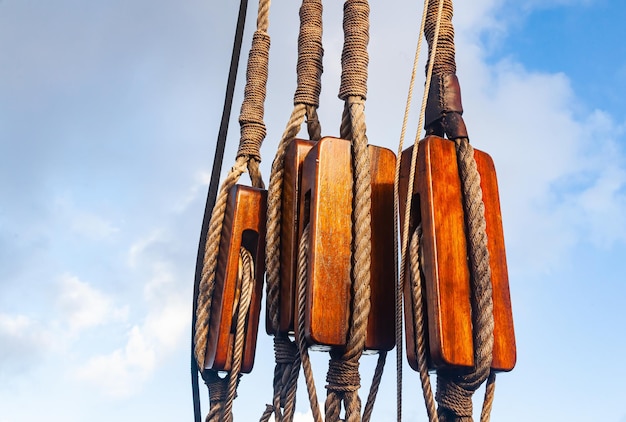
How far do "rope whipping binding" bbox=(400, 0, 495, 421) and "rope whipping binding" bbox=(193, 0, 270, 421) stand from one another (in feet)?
1.24

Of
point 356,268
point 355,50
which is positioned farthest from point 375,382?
point 355,50

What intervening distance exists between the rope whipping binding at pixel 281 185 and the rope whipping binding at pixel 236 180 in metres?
0.09

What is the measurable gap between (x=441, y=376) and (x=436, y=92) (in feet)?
1.63

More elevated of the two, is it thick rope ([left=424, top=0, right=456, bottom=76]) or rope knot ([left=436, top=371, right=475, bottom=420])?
thick rope ([left=424, top=0, right=456, bottom=76])

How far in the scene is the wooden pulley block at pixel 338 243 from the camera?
1.12 m

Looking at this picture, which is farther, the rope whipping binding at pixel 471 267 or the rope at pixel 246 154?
the rope at pixel 246 154

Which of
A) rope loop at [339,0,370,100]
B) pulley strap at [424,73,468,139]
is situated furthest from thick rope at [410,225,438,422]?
rope loop at [339,0,370,100]

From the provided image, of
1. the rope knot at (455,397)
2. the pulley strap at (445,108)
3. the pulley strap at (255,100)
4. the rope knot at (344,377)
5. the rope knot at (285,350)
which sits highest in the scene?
the pulley strap at (255,100)

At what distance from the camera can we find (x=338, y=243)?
117 cm

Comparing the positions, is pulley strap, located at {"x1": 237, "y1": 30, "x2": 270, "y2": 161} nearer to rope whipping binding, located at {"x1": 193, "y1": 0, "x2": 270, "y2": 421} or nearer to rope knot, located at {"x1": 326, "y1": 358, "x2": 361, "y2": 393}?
rope whipping binding, located at {"x1": 193, "y1": 0, "x2": 270, "y2": 421}

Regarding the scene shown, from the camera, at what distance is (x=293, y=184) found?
4.24 ft

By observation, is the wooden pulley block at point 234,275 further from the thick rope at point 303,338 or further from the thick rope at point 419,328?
the thick rope at point 419,328

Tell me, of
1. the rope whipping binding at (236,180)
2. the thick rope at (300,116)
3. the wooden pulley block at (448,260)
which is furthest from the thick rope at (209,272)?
the wooden pulley block at (448,260)

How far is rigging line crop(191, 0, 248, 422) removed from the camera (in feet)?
4.66
